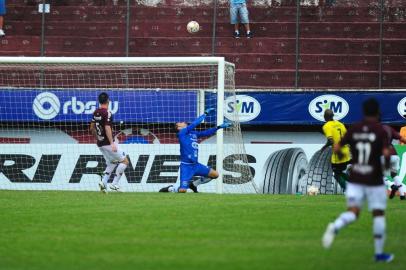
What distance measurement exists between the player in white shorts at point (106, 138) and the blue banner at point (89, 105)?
4347 mm

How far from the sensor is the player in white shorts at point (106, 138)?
2200 cm

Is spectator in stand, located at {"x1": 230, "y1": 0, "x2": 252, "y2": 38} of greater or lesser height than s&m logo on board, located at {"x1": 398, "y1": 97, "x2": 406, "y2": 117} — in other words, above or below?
above

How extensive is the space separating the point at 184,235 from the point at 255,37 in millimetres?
18131

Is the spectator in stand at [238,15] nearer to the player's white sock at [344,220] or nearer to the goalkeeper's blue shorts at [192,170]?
the goalkeeper's blue shorts at [192,170]

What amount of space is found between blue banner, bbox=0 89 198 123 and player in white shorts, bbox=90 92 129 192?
435 cm

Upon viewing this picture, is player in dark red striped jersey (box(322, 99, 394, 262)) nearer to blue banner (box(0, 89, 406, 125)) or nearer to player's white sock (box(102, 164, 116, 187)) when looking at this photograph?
player's white sock (box(102, 164, 116, 187))

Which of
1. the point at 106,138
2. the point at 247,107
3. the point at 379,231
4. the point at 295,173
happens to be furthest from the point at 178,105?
the point at 379,231

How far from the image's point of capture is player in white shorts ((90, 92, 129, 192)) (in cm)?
2200

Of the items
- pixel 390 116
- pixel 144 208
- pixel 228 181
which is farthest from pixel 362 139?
pixel 390 116

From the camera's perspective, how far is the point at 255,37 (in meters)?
30.6

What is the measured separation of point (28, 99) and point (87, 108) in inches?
66.5

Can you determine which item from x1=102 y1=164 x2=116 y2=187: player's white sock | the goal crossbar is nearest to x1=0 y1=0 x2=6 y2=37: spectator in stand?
the goal crossbar

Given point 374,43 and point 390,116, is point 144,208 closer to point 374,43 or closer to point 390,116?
point 390,116

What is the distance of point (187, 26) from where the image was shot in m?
30.0
